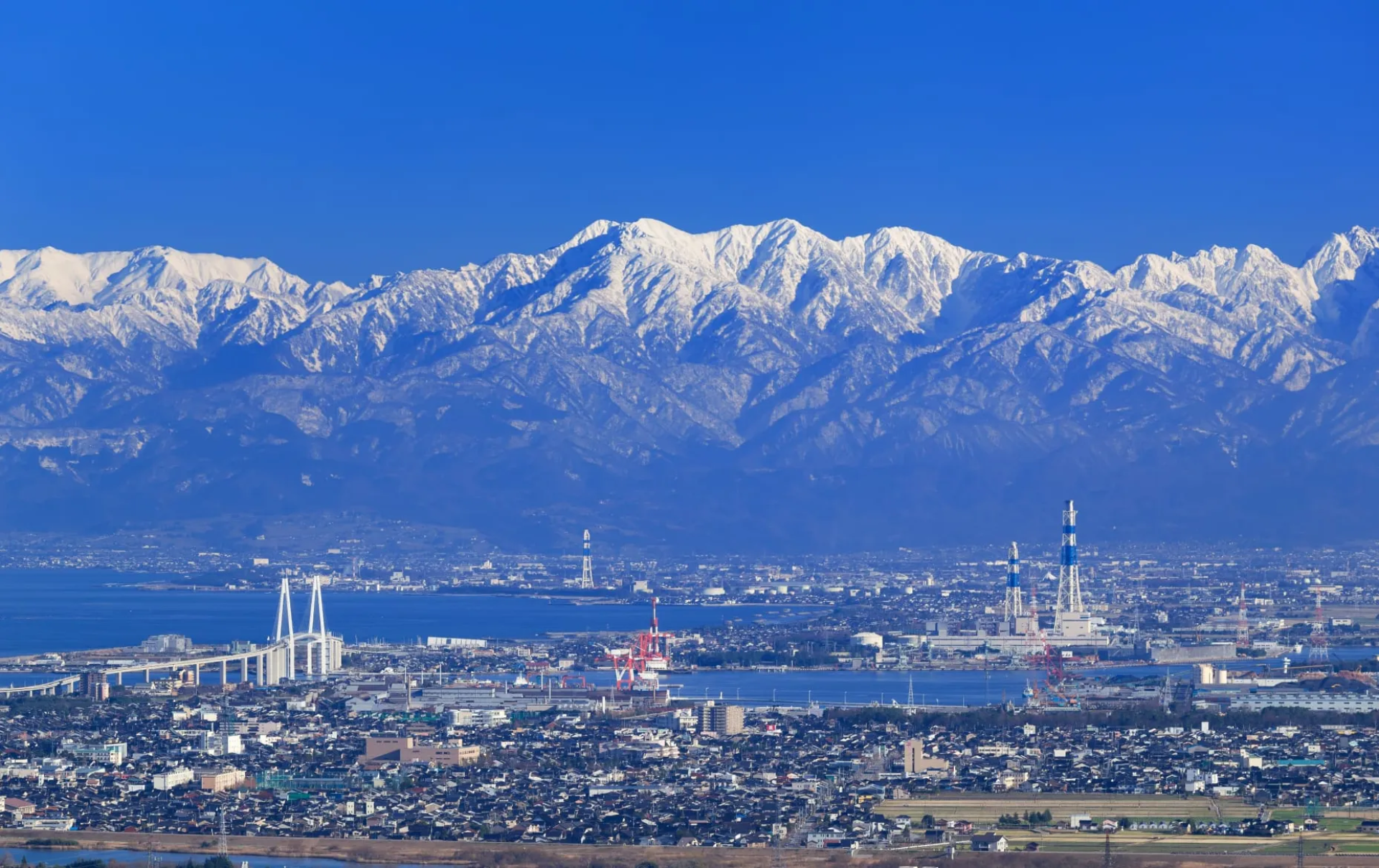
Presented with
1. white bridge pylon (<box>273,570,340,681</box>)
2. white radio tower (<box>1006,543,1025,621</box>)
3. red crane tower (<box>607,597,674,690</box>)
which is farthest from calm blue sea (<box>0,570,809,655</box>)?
white radio tower (<box>1006,543,1025,621</box>)

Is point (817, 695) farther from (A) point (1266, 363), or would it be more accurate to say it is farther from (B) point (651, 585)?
(A) point (1266, 363)

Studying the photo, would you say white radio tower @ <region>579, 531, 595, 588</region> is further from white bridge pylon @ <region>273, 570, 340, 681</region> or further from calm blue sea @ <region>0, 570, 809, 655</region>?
white bridge pylon @ <region>273, 570, 340, 681</region>

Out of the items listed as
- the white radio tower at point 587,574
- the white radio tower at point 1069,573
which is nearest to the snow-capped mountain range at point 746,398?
the white radio tower at point 587,574

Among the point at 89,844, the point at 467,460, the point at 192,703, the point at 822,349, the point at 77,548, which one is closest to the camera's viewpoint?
the point at 89,844

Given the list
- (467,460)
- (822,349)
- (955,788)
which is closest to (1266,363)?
(822,349)

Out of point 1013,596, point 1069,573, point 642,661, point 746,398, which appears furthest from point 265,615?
point 746,398

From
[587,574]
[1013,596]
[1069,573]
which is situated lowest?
[1013,596]

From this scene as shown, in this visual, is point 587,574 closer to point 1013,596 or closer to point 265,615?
point 265,615
